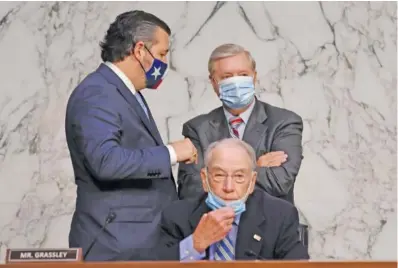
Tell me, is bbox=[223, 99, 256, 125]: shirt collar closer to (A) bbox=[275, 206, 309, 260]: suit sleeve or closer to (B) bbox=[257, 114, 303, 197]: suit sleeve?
(B) bbox=[257, 114, 303, 197]: suit sleeve

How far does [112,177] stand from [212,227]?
1.47ft

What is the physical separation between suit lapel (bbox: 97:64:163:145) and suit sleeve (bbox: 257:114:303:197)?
0.45 m

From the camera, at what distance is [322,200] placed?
583 cm

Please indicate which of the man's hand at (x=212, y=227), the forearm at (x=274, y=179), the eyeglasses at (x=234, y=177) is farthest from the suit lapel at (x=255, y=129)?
the man's hand at (x=212, y=227)

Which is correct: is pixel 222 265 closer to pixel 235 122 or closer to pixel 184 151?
pixel 184 151

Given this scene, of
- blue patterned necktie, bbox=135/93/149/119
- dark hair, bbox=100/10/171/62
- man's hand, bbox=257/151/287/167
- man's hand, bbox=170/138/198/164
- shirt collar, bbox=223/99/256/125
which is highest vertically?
dark hair, bbox=100/10/171/62

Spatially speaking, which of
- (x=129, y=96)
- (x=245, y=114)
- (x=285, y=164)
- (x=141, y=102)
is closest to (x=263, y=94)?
(x=245, y=114)

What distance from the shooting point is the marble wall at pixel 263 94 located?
5816 millimetres

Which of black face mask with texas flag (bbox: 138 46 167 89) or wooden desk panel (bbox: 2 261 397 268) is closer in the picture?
wooden desk panel (bbox: 2 261 397 268)

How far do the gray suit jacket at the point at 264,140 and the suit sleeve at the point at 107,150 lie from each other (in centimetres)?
47

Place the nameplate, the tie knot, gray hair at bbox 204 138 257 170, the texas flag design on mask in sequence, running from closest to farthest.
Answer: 1. the nameplate
2. gray hair at bbox 204 138 257 170
3. the texas flag design on mask
4. the tie knot

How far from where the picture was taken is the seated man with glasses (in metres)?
3.86

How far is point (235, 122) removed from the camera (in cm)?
461

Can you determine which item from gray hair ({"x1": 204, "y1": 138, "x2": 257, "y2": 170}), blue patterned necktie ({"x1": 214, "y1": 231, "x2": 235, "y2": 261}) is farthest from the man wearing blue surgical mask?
blue patterned necktie ({"x1": 214, "y1": 231, "x2": 235, "y2": 261})
